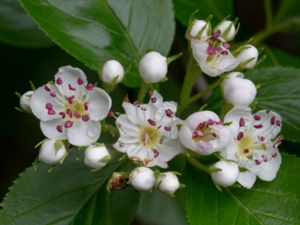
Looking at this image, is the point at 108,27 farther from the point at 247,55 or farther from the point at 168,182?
the point at 168,182

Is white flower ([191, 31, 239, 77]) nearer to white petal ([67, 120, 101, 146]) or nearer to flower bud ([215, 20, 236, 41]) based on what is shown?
flower bud ([215, 20, 236, 41])

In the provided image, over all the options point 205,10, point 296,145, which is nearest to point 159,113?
point 296,145

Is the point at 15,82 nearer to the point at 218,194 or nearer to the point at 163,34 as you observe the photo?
the point at 163,34

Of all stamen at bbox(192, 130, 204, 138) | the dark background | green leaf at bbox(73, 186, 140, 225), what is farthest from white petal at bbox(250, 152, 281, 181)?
the dark background

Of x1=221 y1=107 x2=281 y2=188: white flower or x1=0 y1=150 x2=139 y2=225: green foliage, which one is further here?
x1=0 y1=150 x2=139 y2=225: green foliage

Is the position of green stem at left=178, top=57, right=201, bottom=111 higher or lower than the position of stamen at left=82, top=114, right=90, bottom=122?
lower

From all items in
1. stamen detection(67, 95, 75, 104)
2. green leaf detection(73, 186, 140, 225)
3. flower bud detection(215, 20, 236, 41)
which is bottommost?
green leaf detection(73, 186, 140, 225)
